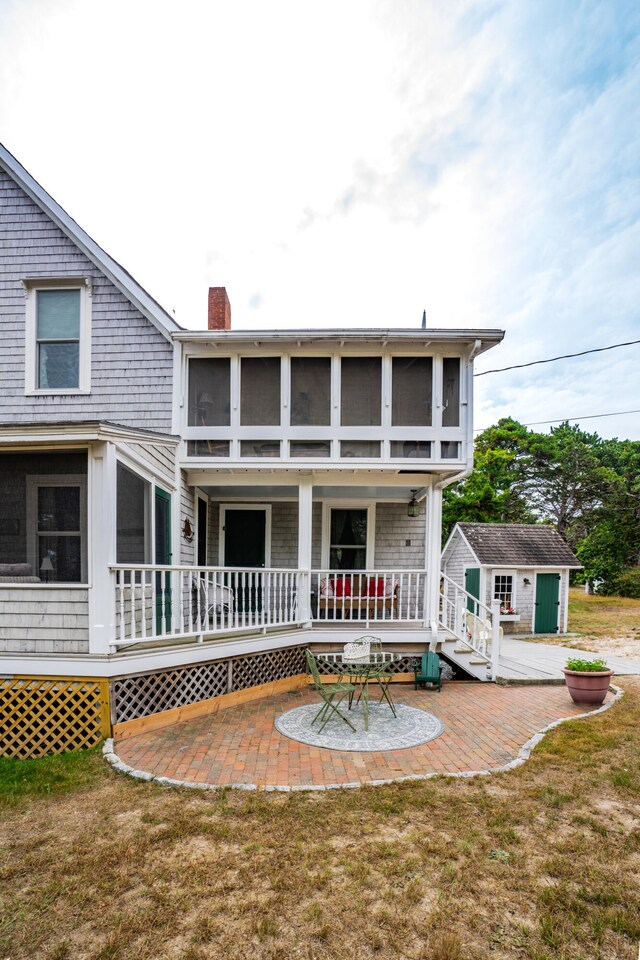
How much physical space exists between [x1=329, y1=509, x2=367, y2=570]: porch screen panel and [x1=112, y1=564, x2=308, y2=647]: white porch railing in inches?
64.6

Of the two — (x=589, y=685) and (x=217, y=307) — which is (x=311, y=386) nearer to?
(x=217, y=307)

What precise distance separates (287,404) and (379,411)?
1.77 meters

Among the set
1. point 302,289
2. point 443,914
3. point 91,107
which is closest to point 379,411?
point 443,914

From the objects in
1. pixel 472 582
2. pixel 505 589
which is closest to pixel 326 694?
pixel 472 582

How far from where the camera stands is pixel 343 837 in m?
3.66

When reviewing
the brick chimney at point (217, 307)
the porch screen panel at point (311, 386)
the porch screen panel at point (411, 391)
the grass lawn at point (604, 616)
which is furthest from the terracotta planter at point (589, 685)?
the grass lawn at point (604, 616)

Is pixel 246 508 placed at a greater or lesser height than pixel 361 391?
lesser

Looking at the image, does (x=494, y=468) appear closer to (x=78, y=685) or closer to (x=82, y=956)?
(x=78, y=685)

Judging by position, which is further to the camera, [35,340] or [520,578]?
[520,578]

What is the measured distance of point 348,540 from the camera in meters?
10.8

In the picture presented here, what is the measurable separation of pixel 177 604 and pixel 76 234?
680 centimetres

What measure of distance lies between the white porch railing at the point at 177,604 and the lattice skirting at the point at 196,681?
468 millimetres

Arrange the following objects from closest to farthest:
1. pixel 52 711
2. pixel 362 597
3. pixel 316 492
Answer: pixel 52 711
pixel 362 597
pixel 316 492

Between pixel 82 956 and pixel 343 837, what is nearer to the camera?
pixel 82 956
